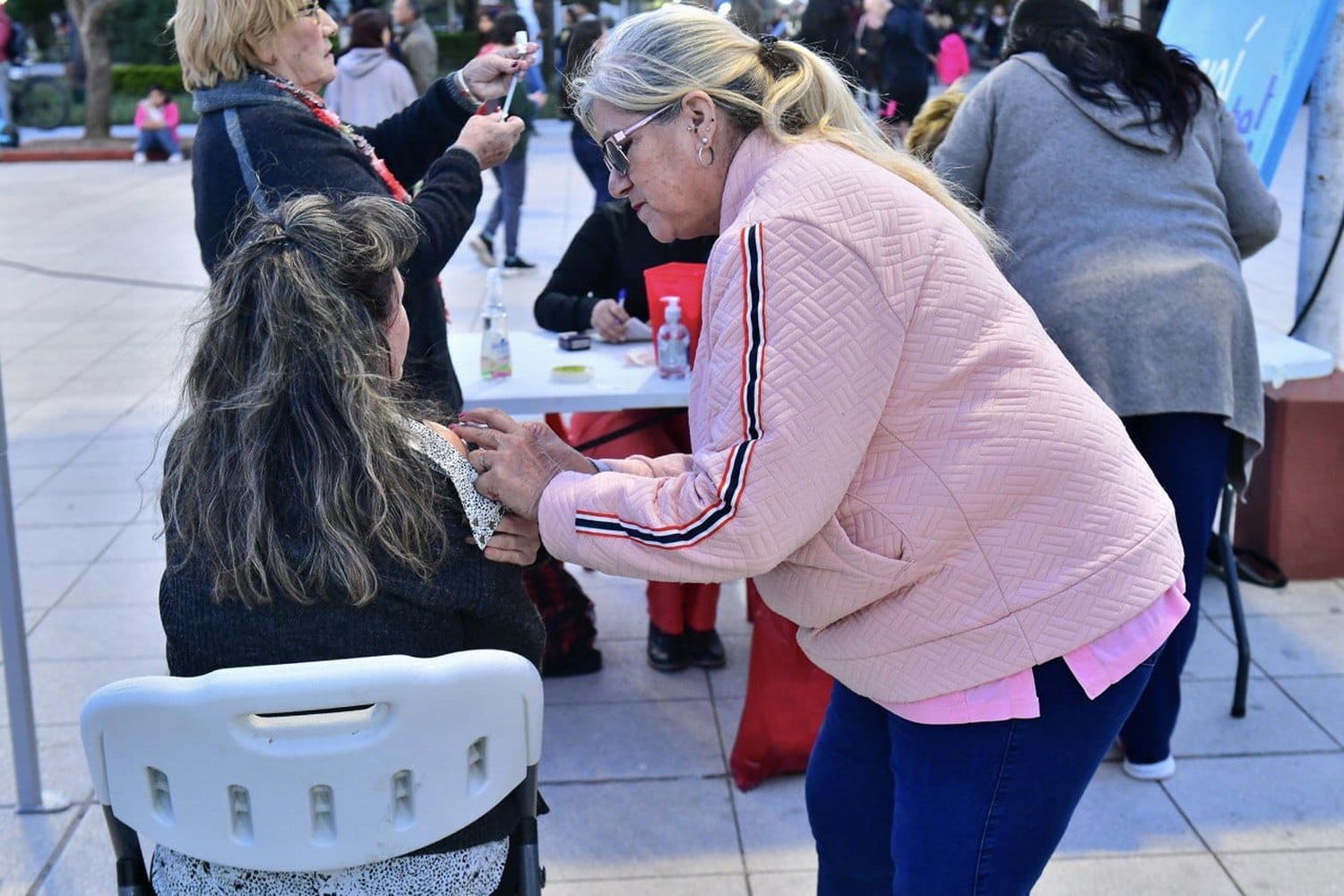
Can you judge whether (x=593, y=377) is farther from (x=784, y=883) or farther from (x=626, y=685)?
(x=784, y=883)

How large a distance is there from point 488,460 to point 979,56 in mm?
30828

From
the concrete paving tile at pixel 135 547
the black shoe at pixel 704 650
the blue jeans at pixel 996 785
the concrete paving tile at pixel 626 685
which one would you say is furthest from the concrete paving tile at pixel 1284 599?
the concrete paving tile at pixel 135 547

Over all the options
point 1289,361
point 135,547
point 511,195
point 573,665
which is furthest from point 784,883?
point 511,195

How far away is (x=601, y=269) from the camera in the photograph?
3.78 m

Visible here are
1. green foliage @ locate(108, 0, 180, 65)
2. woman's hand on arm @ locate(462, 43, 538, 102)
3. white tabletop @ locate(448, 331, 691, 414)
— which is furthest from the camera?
green foliage @ locate(108, 0, 180, 65)

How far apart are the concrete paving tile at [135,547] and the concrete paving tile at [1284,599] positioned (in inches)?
129

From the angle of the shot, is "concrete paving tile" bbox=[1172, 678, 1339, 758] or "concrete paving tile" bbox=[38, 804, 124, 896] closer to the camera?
"concrete paving tile" bbox=[38, 804, 124, 896]

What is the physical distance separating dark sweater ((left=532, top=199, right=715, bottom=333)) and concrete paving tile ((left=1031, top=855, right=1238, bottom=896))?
1.83 m

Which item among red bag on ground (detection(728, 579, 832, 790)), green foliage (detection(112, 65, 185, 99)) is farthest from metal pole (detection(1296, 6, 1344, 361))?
green foliage (detection(112, 65, 185, 99))

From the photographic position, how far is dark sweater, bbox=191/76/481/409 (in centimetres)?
259

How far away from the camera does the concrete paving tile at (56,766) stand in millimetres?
3037

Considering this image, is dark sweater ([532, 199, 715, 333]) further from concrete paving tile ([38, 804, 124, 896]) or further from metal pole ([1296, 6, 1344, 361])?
metal pole ([1296, 6, 1344, 361])

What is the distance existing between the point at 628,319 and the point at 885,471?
2114 mm

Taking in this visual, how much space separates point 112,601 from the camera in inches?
160
